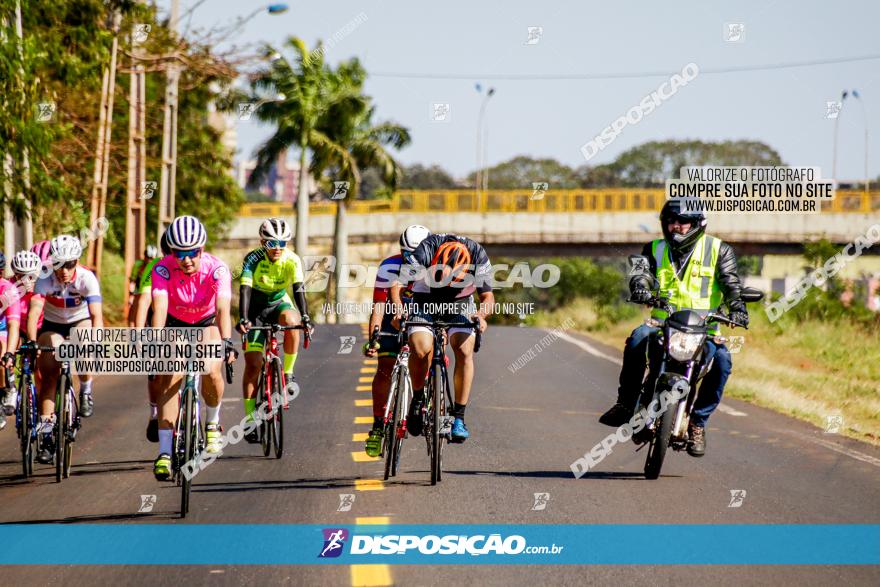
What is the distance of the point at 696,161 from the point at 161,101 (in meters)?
78.1

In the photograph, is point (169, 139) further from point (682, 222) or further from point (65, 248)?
point (682, 222)

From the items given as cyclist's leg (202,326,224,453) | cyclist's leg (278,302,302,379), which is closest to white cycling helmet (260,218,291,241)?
cyclist's leg (278,302,302,379)

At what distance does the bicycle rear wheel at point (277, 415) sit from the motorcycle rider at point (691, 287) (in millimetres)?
3205

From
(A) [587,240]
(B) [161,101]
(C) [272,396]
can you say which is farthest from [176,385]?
(A) [587,240]

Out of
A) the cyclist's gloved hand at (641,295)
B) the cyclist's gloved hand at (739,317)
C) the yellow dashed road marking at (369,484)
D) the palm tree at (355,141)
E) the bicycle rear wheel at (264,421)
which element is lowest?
the yellow dashed road marking at (369,484)

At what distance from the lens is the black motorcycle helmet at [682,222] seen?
978 centimetres

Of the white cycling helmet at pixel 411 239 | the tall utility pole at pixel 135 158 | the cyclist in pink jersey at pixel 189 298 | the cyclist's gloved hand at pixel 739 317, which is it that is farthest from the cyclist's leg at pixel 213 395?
the tall utility pole at pixel 135 158

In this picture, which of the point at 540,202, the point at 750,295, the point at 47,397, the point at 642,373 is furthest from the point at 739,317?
the point at 540,202

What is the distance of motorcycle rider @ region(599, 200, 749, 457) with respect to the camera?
9.83 metres

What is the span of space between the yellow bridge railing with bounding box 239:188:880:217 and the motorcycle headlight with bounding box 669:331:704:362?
46867mm

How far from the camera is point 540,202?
187 ft

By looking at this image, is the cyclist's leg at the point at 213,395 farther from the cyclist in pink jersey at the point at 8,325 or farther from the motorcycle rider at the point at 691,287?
the motorcycle rider at the point at 691,287

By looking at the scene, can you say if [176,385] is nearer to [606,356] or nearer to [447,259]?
[447,259]

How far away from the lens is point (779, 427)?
1419cm
